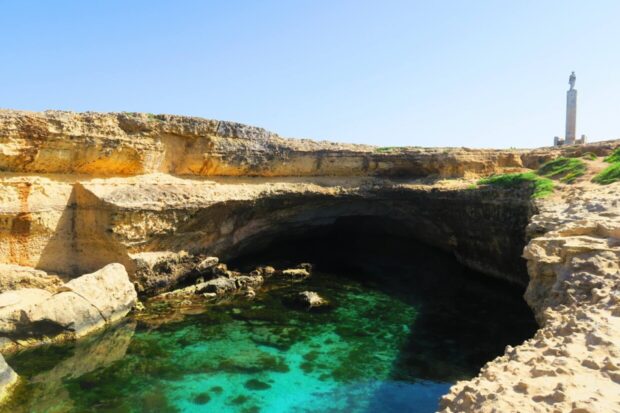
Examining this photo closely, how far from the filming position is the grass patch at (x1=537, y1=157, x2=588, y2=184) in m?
14.4

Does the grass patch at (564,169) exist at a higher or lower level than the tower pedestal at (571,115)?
lower

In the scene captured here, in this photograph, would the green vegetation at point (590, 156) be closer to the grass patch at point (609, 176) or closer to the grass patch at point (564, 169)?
the grass patch at point (564, 169)

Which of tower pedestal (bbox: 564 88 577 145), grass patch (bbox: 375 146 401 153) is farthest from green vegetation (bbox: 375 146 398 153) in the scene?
tower pedestal (bbox: 564 88 577 145)

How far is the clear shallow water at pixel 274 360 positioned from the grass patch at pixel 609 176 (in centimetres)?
451

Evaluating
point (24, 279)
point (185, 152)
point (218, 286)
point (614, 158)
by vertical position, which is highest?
point (185, 152)

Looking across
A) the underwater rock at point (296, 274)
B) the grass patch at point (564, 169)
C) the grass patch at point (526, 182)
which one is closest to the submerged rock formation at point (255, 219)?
the grass patch at point (526, 182)

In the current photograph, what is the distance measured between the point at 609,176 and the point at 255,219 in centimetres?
1231

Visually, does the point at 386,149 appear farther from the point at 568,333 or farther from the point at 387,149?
the point at 568,333

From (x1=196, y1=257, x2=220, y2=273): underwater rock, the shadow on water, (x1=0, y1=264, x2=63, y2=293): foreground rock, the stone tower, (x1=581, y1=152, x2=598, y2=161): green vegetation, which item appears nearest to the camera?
the shadow on water

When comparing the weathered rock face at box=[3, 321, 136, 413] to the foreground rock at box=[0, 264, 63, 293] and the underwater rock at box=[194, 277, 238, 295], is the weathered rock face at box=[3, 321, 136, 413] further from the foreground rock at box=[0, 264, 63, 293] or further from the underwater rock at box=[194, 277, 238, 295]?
the underwater rock at box=[194, 277, 238, 295]

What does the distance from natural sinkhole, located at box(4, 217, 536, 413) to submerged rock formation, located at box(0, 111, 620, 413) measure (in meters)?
1.33

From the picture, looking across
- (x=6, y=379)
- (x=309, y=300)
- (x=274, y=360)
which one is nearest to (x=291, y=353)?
(x=274, y=360)

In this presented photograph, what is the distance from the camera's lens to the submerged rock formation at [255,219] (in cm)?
577

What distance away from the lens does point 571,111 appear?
23.8 m
